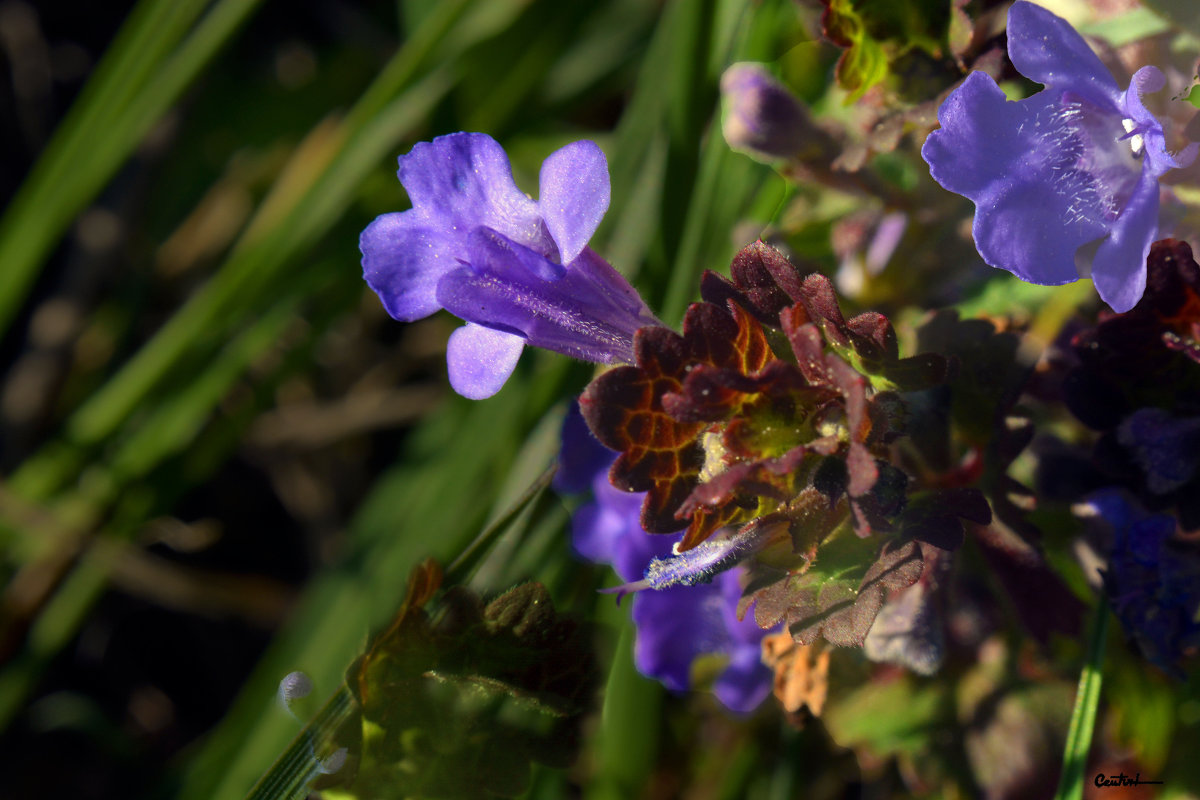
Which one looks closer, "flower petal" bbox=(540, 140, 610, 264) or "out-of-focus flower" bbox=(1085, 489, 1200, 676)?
"flower petal" bbox=(540, 140, 610, 264)

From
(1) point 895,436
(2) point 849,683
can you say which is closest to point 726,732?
(2) point 849,683

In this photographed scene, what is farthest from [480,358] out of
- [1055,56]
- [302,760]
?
[1055,56]

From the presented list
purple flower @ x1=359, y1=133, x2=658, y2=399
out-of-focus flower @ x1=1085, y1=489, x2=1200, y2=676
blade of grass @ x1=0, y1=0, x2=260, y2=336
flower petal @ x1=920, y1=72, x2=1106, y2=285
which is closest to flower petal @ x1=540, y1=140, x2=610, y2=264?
purple flower @ x1=359, y1=133, x2=658, y2=399

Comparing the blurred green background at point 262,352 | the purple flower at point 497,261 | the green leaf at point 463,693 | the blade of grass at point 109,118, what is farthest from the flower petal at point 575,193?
the blade of grass at point 109,118

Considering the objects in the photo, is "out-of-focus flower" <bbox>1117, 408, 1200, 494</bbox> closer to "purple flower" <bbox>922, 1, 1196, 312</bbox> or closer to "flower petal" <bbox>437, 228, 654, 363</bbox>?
"purple flower" <bbox>922, 1, 1196, 312</bbox>

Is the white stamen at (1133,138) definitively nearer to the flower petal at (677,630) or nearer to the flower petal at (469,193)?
the flower petal at (469,193)

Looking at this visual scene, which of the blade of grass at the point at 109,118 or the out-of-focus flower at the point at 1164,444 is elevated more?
the blade of grass at the point at 109,118

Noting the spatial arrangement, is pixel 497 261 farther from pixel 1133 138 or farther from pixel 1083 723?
pixel 1083 723
